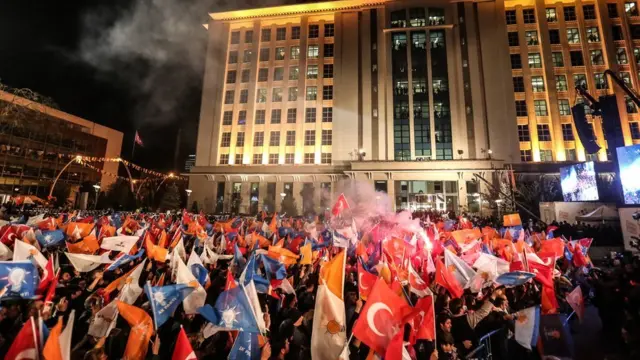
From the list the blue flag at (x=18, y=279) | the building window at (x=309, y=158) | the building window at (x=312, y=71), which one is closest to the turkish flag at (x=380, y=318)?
the blue flag at (x=18, y=279)

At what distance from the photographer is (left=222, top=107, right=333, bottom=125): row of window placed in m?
42.3

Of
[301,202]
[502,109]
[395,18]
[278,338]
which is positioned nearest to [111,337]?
[278,338]

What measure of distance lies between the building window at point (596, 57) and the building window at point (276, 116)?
3992cm

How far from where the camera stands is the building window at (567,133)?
118ft

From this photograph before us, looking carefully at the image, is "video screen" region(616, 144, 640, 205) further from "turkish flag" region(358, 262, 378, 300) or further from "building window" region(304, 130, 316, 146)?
"building window" region(304, 130, 316, 146)

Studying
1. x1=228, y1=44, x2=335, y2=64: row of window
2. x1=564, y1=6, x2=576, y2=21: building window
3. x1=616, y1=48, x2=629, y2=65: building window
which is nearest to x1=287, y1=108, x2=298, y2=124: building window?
x1=228, y1=44, x2=335, y2=64: row of window

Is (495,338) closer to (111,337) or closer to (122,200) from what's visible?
(111,337)

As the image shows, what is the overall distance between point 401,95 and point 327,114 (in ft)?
33.1

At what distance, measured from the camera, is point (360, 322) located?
4.01 metres

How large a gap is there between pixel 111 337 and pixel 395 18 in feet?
156

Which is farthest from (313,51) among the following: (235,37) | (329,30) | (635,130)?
(635,130)

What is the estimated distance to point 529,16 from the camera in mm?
40625

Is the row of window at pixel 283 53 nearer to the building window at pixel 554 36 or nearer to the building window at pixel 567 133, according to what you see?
the building window at pixel 554 36

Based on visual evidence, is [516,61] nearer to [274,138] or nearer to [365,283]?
[274,138]
